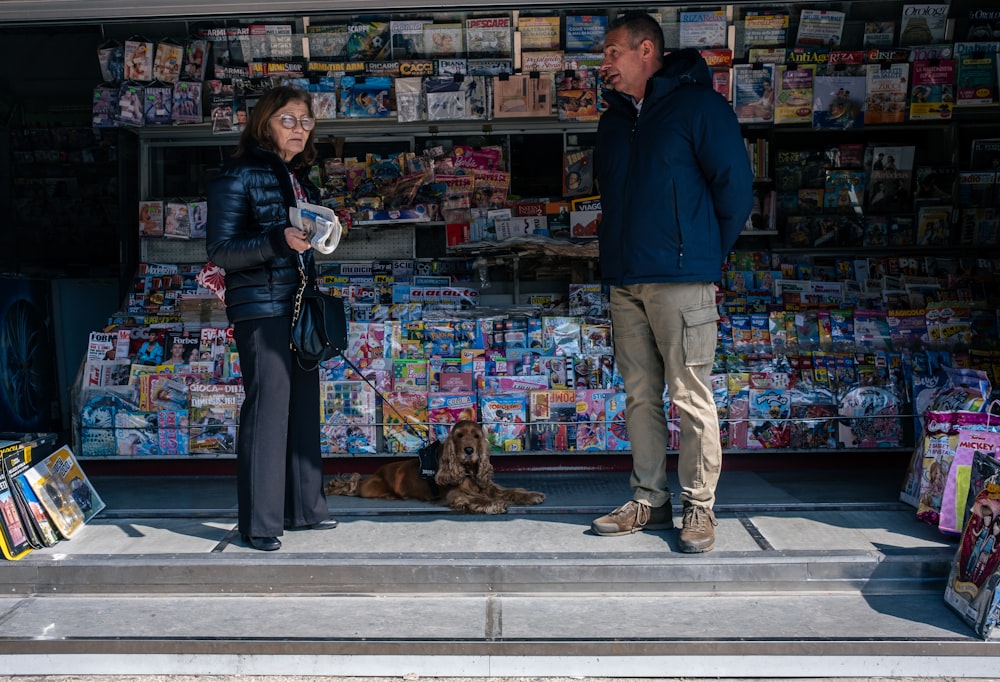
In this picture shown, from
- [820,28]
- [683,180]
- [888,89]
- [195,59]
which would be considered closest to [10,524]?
[683,180]

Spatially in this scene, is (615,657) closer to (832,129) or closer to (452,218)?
(452,218)

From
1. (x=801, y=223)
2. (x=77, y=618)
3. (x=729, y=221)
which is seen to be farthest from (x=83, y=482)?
(x=801, y=223)

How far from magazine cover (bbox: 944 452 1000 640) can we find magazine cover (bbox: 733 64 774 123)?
2.59 m

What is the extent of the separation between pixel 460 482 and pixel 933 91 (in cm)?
346

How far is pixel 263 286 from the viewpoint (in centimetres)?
362

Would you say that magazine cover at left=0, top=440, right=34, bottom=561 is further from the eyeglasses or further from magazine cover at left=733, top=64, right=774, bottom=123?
magazine cover at left=733, top=64, right=774, bottom=123

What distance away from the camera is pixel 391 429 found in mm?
5031

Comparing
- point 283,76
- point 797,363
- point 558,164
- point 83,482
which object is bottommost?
point 83,482

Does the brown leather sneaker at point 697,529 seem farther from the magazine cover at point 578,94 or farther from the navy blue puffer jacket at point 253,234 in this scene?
the magazine cover at point 578,94

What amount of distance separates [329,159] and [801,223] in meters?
2.83

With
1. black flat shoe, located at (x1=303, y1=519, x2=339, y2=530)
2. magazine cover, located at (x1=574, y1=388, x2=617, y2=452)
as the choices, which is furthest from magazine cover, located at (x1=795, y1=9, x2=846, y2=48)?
black flat shoe, located at (x1=303, y1=519, x2=339, y2=530)

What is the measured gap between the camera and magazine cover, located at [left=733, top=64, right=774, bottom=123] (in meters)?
5.28

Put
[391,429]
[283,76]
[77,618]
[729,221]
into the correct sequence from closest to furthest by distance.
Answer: [77,618] → [729,221] → [391,429] → [283,76]

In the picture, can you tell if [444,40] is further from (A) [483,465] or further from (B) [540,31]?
(A) [483,465]
